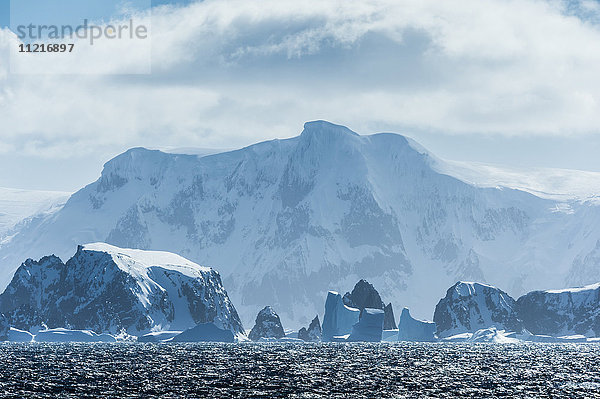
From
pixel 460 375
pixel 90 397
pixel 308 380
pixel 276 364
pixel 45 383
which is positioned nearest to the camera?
pixel 90 397

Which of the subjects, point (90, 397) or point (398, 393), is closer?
point (90, 397)

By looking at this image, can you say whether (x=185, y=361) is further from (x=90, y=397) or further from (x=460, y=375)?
(x=90, y=397)

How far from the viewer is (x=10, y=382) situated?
140000 millimetres

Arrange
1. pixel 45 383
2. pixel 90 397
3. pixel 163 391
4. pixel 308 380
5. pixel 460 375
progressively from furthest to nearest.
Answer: pixel 460 375 < pixel 308 380 < pixel 45 383 < pixel 163 391 < pixel 90 397

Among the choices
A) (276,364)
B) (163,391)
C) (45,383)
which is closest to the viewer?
(163,391)

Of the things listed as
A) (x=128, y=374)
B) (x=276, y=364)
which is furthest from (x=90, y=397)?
(x=276, y=364)

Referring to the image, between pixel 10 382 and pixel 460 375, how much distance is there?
70.5 metres

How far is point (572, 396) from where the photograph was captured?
130 metres

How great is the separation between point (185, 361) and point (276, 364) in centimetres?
1801

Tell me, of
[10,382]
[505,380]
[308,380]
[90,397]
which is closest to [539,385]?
[505,380]

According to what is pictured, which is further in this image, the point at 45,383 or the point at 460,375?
the point at 460,375

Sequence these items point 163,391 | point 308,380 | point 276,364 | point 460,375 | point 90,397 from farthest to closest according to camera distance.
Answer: point 276,364 → point 460,375 → point 308,380 → point 163,391 → point 90,397

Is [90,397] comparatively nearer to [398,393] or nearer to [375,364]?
[398,393]

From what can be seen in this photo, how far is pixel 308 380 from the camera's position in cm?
15125
